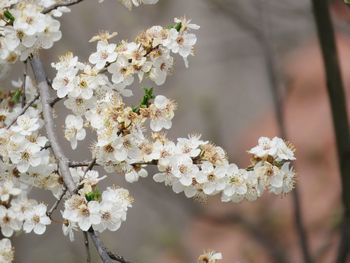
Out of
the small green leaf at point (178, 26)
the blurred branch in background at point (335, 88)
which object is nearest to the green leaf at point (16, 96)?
the small green leaf at point (178, 26)

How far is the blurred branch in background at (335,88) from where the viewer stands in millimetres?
2779

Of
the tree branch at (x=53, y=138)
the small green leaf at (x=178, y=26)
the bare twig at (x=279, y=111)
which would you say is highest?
the small green leaf at (x=178, y=26)

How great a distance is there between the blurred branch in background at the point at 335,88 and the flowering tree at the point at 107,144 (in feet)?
2.79

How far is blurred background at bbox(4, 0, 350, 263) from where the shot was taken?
465 cm

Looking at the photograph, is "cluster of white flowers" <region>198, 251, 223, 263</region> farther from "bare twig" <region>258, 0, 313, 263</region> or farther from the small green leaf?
"bare twig" <region>258, 0, 313, 263</region>

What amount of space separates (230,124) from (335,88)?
5237mm

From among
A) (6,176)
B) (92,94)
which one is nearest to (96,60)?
(92,94)

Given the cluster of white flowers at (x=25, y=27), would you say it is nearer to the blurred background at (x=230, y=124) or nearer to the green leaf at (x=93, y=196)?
the green leaf at (x=93, y=196)

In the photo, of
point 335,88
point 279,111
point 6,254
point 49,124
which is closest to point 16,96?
point 49,124

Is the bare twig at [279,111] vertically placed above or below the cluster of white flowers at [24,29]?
below

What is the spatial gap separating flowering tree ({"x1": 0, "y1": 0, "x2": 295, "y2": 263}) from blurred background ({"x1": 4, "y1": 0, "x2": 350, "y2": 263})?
1579 millimetres

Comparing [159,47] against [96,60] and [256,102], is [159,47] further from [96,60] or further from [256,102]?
[256,102]

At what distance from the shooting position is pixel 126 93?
2.05 meters

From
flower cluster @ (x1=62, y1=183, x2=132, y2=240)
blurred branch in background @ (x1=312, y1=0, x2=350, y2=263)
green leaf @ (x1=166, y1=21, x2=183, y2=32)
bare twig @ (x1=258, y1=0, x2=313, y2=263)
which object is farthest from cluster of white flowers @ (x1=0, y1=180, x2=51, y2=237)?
bare twig @ (x1=258, y1=0, x2=313, y2=263)
